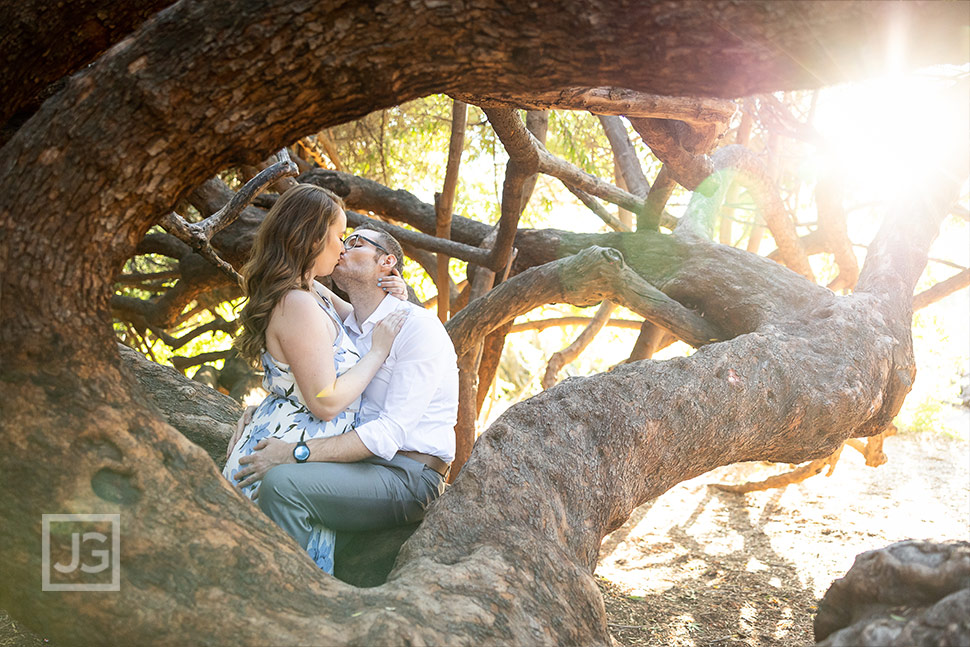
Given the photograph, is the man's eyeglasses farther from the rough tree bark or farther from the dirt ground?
the rough tree bark

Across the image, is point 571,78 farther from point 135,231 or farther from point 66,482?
point 66,482

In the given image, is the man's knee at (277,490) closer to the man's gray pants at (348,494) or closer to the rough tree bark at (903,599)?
the man's gray pants at (348,494)

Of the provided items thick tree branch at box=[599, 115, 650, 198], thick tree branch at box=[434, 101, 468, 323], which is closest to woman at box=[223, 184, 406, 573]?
thick tree branch at box=[434, 101, 468, 323]

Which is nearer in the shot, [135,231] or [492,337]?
[135,231]

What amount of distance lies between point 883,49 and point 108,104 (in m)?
1.74

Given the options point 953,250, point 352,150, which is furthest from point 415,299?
point 953,250

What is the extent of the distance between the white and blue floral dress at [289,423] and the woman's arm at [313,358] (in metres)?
0.09

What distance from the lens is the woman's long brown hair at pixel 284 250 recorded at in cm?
274

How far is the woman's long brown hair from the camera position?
8.99 feet

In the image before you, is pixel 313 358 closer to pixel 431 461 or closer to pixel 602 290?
pixel 431 461

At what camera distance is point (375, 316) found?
318cm

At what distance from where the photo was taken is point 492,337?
673 cm

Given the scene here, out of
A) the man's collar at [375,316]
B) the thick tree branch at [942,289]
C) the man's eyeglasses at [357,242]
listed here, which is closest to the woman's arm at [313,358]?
the man's collar at [375,316]

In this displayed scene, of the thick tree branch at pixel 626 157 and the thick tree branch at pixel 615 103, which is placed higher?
the thick tree branch at pixel 626 157
